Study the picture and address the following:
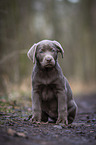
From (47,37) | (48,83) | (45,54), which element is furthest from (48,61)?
(47,37)

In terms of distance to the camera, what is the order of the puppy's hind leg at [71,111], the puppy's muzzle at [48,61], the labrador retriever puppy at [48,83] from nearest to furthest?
1. the puppy's muzzle at [48,61]
2. the labrador retriever puppy at [48,83]
3. the puppy's hind leg at [71,111]

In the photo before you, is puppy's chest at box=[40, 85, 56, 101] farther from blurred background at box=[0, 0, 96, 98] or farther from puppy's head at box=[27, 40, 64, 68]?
blurred background at box=[0, 0, 96, 98]

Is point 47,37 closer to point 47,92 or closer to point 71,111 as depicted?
point 71,111

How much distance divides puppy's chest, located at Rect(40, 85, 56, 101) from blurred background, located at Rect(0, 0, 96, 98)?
3.79 metres

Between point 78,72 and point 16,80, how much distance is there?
50.5 feet

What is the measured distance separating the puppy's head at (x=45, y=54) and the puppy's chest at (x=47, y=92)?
0.51 m

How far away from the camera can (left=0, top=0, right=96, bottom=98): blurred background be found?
10.0 metres

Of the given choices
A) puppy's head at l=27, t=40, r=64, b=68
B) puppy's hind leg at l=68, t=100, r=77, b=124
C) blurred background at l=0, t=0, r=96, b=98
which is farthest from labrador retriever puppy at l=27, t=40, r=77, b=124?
blurred background at l=0, t=0, r=96, b=98

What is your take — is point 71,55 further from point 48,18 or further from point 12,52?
point 12,52

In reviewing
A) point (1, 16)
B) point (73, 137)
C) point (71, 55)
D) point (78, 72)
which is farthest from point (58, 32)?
point (73, 137)

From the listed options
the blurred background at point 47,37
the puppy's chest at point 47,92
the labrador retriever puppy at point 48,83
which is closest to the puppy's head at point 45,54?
the labrador retriever puppy at point 48,83

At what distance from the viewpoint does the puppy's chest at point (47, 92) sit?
16.1 ft

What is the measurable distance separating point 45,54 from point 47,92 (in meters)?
0.83

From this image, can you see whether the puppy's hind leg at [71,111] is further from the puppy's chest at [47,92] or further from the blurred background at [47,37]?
the blurred background at [47,37]
